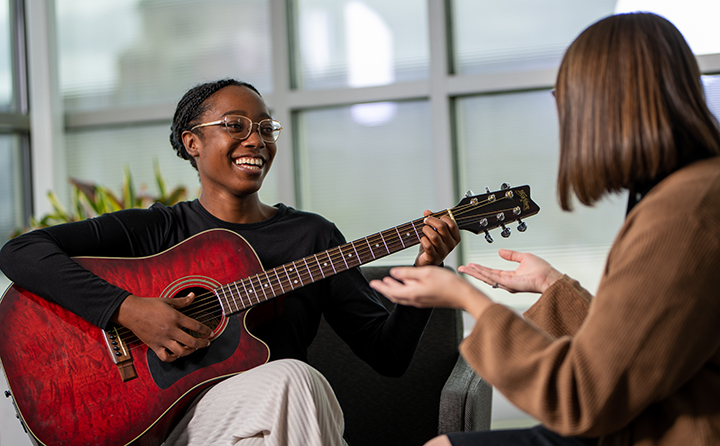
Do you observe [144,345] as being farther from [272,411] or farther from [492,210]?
[492,210]

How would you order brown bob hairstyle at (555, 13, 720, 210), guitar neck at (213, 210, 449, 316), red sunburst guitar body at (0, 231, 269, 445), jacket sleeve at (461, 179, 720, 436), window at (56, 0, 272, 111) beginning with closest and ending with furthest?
jacket sleeve at (461, 179, 720, 436) < brown bob hairstyle at (555, 13, 720, 210) < red sunburst guitar body at (0, 231, 269, 445) < guitar neck at (213, 210, 449, 316) < window at (56, 0, 272, 111)

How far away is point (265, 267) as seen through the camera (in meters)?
1.75

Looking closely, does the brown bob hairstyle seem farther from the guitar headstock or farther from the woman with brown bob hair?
the guitar headstock

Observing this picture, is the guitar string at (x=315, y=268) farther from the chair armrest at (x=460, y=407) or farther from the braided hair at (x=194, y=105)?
the braided hair at (x=194, y=105)

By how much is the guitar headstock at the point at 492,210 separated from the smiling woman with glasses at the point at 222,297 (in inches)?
3.1

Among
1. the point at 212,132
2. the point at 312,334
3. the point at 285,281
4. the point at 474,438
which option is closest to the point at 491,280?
the point at 474,438

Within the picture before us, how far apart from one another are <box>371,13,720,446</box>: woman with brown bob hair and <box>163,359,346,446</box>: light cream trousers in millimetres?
364

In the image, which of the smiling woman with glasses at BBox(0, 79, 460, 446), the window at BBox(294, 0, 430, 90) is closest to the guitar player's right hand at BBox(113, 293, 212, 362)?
the smiling woman with glasses at BBox(0, 79, 460, 446)

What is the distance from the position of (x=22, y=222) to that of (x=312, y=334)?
2.93 meters

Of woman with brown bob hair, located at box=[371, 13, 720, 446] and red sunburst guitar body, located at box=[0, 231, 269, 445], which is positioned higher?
woman with brown bob hair, located at box=[371, 13, 720, 446]

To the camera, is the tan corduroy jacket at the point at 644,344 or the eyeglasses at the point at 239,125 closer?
the tan corduroy jacket at the point at 644,344

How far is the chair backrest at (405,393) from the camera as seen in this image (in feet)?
6.38

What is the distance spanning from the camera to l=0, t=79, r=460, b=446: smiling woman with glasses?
54.5 inches

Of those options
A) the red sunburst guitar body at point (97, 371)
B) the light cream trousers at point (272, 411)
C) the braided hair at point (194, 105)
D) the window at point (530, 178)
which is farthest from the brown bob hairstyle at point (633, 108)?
the window at point (530, 178)
